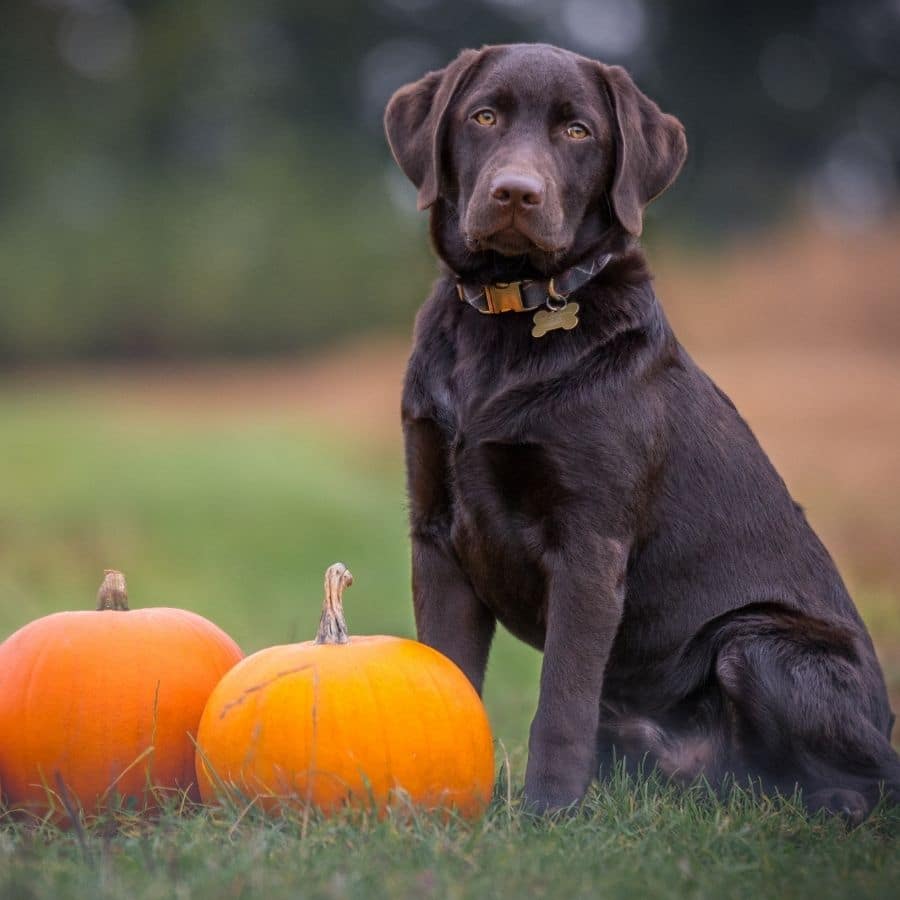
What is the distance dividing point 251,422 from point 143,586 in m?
11.4

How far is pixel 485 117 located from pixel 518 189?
1.11 feet

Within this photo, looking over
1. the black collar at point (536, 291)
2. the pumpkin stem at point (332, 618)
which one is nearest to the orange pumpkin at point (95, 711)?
the pumpkin stem at point (332, 618)

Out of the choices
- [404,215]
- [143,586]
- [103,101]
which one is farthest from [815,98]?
[143,586]

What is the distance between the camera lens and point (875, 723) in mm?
3070

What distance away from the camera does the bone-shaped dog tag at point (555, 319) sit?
3002 mm

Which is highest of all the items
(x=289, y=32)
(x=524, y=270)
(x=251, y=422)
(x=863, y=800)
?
(x=289, y=32)

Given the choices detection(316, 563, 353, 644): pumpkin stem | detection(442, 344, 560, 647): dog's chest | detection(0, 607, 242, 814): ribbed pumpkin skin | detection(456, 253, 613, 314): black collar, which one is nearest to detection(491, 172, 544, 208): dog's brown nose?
detection(456, 253, 613, 314): black collar

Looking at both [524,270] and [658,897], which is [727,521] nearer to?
[524,270]

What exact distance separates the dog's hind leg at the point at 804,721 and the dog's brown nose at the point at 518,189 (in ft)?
3.74

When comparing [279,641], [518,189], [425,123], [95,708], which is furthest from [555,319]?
[279,641]

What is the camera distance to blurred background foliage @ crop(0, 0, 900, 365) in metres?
22.1

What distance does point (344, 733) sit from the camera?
8.82 feet

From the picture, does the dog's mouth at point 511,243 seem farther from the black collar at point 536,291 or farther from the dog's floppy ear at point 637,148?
the dog's floppy ear at point 637,148

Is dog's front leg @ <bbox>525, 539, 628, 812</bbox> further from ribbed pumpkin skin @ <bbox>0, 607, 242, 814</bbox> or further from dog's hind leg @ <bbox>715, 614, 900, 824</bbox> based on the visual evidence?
ribbed pumpkin skin @ <bbox>0, 607, 242, 814</bbox>
